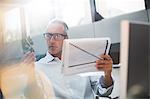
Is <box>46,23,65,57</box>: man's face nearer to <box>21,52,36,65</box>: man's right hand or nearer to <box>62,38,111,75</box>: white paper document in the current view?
<box>21,52,36,65</box>: man's right hand

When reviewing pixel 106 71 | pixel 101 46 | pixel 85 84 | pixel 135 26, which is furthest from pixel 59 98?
pixel 135 26

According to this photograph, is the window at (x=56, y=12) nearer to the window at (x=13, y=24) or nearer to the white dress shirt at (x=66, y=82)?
the window at (x=13, y=24)

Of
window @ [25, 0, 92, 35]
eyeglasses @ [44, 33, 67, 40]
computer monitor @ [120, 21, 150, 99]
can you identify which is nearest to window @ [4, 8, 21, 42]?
window @ [25, 0, 92, 35]

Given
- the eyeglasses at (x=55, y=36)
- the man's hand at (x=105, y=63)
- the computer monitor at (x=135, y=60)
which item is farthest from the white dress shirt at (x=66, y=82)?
the computer monitor at (x=135, y=60)

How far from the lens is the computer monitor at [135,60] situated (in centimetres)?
80

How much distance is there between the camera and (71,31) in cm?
254

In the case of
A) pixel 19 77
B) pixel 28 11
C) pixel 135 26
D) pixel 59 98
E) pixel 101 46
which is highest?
pixel 28 11

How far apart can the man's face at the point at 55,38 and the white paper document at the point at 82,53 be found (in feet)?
1.55

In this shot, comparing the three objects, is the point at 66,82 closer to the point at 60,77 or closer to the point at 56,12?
the point at 60,77

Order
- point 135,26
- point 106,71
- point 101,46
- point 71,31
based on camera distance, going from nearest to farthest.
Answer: point 135,26
point 101,46
point 106,71
point 71,31

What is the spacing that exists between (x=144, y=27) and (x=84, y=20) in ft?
5.94

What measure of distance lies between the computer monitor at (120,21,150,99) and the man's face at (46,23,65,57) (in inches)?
45.6

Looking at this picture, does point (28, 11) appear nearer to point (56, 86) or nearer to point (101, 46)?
point (56, 86)

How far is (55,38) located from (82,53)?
53 cm
